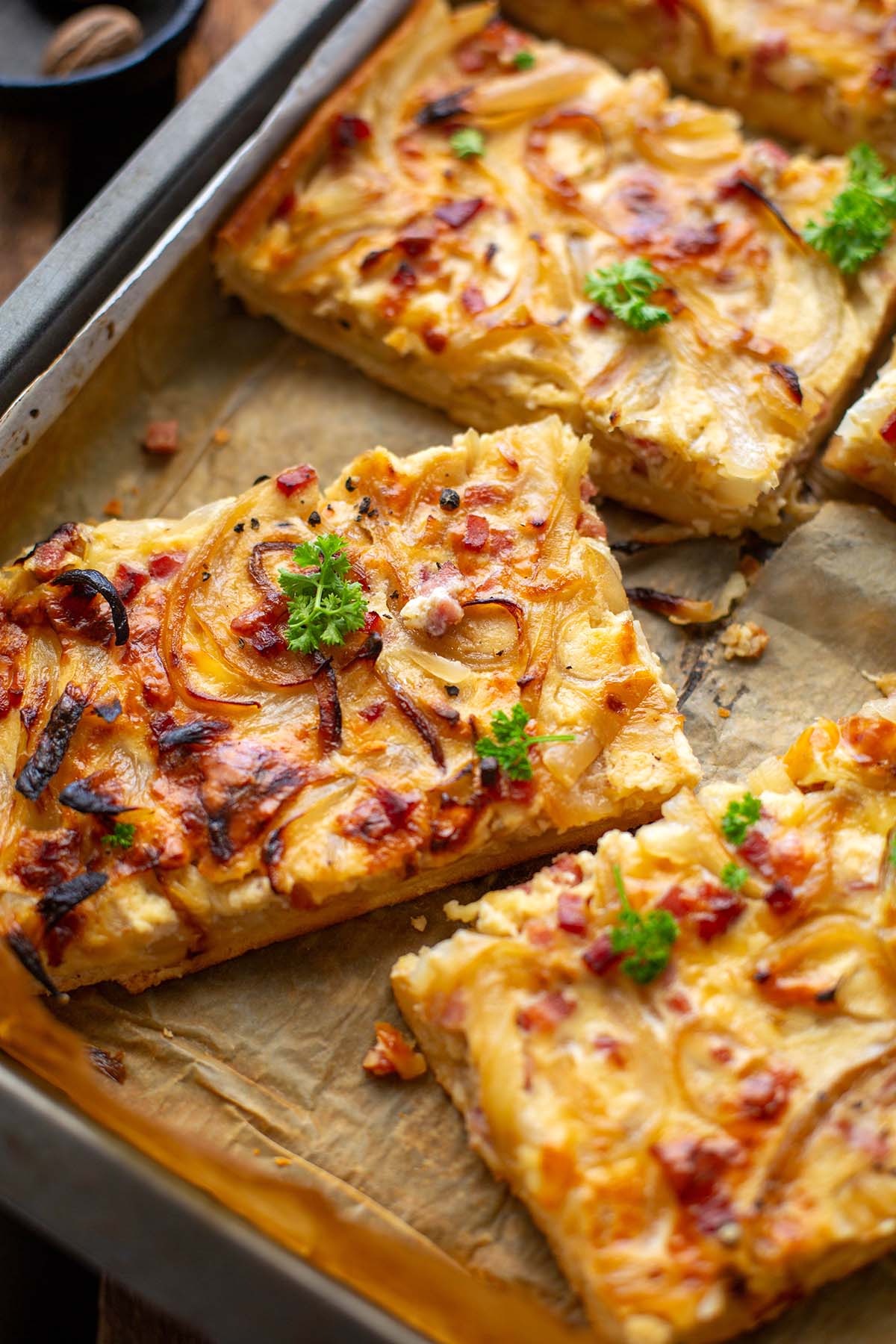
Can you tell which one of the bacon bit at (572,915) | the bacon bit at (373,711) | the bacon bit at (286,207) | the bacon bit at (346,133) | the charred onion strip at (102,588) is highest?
the bacon bit at (346,133)

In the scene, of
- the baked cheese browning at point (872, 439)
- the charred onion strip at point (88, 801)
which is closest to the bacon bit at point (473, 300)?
the baked cheese browning at point (872, 439)

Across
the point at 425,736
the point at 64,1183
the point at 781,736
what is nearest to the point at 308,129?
the point at 425,736

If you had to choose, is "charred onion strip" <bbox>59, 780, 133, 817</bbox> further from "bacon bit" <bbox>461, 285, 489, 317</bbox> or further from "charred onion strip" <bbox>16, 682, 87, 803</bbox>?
"bacon bit" <bbox>461, 285, 489, 317</bbox>

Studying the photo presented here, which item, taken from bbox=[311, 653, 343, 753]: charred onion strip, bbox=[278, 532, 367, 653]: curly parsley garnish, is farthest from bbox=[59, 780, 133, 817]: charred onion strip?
bbox=[278, 532, 367, 653]: curly parsley garnish

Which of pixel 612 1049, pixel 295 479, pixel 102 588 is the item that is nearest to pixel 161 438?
pixel 295 479

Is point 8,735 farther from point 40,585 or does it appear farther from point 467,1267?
point 467,1267

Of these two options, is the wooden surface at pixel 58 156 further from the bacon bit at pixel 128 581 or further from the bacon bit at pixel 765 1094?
the bacon bit at pixel 765 1094

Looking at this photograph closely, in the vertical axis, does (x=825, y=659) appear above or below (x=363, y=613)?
below
